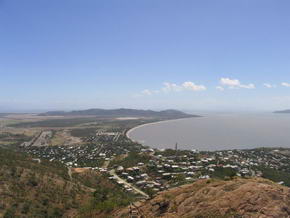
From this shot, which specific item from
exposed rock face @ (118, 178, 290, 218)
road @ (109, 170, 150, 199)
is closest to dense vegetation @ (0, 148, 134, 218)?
road @ (109, 170, 150, 199)

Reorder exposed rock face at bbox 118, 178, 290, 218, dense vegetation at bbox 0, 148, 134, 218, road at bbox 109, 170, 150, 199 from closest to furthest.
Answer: exposed rock face at bbox 118, 178, 290, 218 < dense vegetation at bbox 0, 148, 134, 218 < road at bbox 109, 170, 150, 199

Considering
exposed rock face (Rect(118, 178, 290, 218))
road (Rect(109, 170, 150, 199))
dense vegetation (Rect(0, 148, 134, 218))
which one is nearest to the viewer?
exposed rock face (Rect(118, 178, 290, 218))

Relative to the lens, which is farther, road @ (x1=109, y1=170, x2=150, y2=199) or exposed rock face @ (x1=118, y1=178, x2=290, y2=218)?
road @ (x1=109, y1=170, x2=150, y2=199)

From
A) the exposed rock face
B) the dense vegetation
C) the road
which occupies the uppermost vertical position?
the exposed rock face

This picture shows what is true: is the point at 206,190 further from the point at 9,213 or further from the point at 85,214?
the point at 9,213

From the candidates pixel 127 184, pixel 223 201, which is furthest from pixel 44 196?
pixel 223 201

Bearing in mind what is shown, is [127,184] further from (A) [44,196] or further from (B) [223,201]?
(B) [223,201]

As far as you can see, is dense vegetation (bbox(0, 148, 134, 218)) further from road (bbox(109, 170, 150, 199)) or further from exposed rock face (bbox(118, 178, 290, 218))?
exposed rock face (bbox(118, 178, 290, 218))

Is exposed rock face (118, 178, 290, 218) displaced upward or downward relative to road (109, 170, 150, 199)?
upward

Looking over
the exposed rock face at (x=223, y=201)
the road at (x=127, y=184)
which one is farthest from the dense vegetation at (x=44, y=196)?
the exposed rock face at (x=223, y=201)

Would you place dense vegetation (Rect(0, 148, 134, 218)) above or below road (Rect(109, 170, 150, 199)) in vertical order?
above
